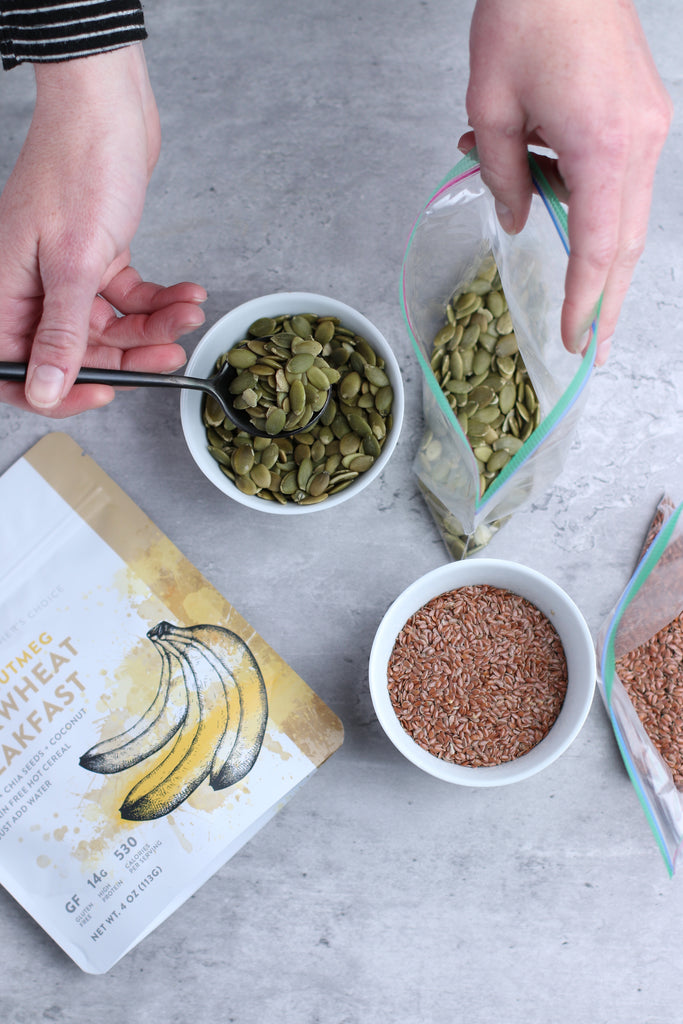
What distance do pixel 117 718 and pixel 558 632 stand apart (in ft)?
1.71

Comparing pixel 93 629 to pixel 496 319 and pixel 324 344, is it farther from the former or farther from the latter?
pixel 496 319

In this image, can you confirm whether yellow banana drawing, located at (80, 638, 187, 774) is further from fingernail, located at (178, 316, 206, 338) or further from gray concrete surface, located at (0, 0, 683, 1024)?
fingernail, located at (178, 316, 206, 338)

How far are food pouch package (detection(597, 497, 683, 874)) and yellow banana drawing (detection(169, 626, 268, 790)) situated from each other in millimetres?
395

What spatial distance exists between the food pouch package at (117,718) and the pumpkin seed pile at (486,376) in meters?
0.35

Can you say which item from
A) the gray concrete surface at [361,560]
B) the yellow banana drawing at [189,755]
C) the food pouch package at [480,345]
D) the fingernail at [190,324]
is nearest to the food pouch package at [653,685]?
the gray concrete surface at [361,560]

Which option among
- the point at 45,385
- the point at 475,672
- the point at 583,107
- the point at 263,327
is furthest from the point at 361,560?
the point at 583,107

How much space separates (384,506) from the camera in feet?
2.87

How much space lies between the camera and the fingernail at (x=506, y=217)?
654 mm

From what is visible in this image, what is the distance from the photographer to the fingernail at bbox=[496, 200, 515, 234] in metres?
0.65

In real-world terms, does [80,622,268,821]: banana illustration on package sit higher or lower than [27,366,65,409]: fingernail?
lower

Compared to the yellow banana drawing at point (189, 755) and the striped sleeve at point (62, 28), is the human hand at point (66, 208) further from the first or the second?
the yellow banana drawing at point (189, 755)

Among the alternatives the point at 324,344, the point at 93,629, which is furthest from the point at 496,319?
the point at 93,629

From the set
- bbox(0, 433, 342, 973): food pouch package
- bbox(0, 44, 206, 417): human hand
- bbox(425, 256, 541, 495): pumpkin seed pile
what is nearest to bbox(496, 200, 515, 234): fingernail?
bbox(425, 256, 541, 495): pumpkin seed pile

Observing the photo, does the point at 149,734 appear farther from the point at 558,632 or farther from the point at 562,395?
the point at 562,395
